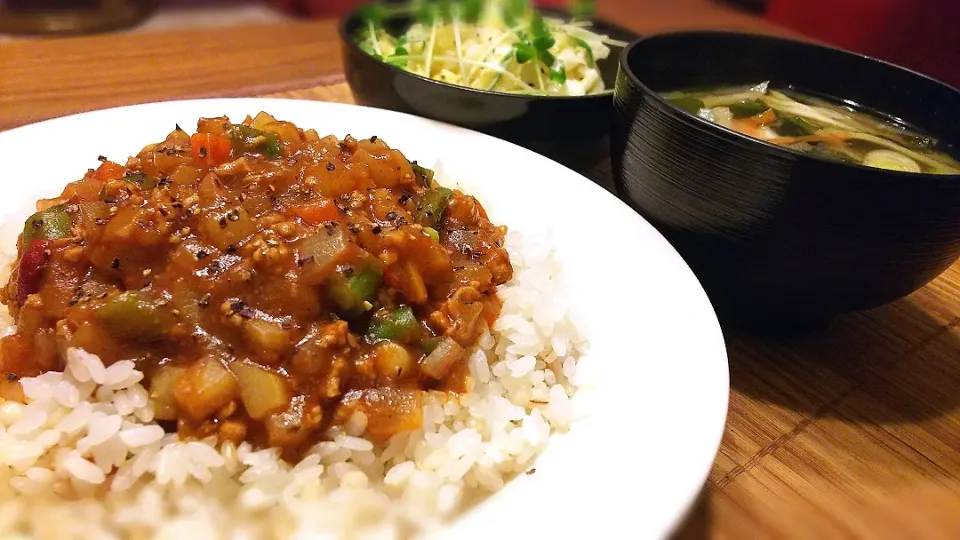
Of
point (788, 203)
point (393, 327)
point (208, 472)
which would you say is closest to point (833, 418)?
point (788, 203)

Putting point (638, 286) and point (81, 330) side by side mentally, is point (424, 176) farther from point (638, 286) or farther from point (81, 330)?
point (81, 330)

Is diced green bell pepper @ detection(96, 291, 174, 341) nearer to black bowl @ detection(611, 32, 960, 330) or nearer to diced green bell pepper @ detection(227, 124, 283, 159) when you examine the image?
diced green bell pepper @ detection(227, 124, 283, 159)

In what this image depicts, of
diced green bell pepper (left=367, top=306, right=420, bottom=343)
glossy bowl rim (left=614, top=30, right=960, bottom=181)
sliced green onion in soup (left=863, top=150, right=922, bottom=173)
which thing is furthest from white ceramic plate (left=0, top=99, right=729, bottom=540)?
sliced green onion in soup (left=863, top=150, right=922, bottom=173)

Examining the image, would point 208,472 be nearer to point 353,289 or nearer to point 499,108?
point 353,289

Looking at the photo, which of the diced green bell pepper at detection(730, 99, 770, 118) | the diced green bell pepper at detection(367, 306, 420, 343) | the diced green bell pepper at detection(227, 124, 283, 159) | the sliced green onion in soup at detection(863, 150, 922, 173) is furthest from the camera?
the diced green bell pepper at detection(730, 99, 770, 118)

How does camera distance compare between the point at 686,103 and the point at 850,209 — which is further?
the point at 686,103

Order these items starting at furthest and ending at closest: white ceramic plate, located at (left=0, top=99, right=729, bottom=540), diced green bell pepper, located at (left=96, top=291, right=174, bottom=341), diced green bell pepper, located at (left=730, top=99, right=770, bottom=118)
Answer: diced green bell pepper, located at (left=730, top=99, right=770, bottom=118) → diced green bell pepper, located at (left=96, top=291, right=174, bottom=341) → white ceramic plate, located at (left=0, top=99, right=729, bottom=540)

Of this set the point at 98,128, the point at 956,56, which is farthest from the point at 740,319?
the point at 956,56
